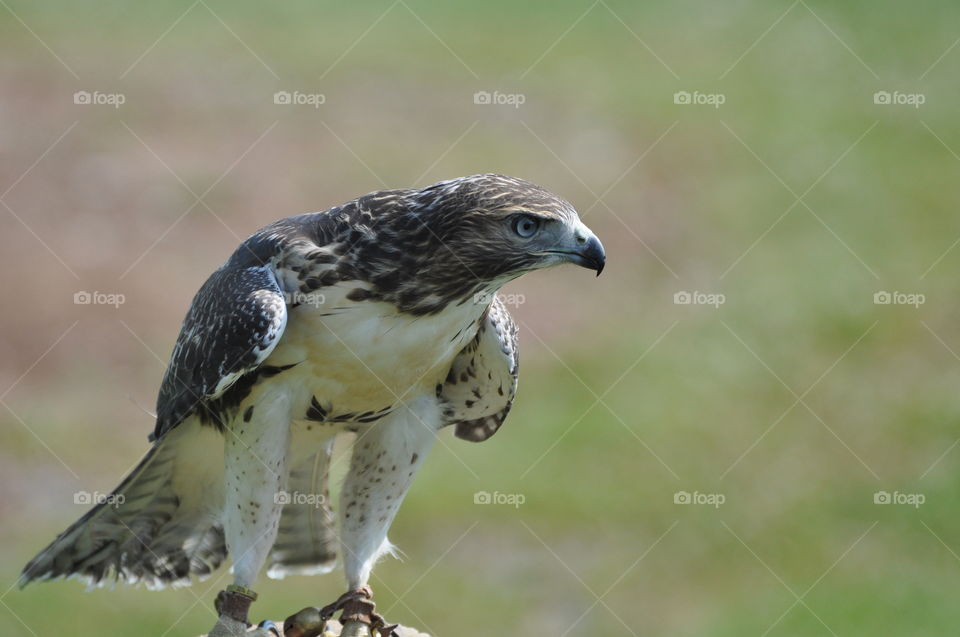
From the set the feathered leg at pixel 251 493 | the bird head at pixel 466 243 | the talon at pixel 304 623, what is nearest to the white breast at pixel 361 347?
the bird head at pixel 466 243

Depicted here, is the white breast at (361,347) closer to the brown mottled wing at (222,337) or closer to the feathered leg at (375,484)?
the brown mottled wing at (222,337)

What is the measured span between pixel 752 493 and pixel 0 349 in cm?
951

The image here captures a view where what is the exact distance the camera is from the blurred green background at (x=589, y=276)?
1595 centimetres

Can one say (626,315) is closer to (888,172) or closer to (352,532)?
(888,172)

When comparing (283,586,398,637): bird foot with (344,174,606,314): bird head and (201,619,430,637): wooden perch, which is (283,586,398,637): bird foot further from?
(344,174,606,314): bird head

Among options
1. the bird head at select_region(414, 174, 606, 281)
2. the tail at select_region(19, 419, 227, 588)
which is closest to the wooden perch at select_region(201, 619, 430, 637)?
the tail at select_region(19, 419, 227, 588)

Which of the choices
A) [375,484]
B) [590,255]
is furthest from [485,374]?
[590,255]

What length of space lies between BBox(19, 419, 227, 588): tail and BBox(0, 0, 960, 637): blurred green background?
308cm

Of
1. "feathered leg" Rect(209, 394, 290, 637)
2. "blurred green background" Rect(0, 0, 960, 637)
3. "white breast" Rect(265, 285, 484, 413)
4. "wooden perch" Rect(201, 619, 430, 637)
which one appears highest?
"white breast" Rect(265, 285, 484, 413)

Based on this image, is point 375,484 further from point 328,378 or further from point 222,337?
point 222,337

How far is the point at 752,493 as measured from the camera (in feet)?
57.1

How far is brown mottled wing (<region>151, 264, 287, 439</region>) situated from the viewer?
7613 millimetres

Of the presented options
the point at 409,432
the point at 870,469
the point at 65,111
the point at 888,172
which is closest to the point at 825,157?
the point at 888,172

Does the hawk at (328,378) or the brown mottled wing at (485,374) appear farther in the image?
the brown mottled wing at (485,374)
